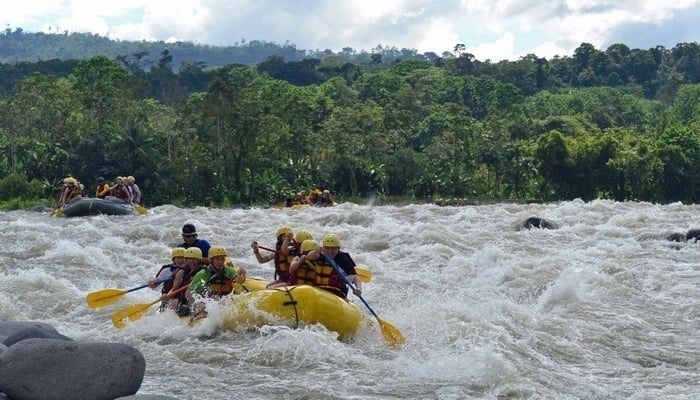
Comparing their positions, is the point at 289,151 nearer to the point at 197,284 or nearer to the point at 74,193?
the point at 74,193

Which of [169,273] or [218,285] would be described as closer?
[218,285]

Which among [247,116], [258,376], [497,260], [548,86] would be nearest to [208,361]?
[258,376]

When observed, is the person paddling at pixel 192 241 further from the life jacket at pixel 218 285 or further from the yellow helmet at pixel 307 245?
the yellow helmet at pixel 307 245

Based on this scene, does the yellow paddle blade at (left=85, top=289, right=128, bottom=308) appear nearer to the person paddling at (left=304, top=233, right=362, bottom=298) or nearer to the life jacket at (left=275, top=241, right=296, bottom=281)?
the life jacket at (left=275, top=241, right=296, bottom=281)

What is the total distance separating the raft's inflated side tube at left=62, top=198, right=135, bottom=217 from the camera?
23.2 metres

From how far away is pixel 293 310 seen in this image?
8.77 m

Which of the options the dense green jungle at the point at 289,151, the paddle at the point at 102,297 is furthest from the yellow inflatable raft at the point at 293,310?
the dense green jungle at the point at 289,151

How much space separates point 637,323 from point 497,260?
5074 millimetres

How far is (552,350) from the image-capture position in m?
8.83

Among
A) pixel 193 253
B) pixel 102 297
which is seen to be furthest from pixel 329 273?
pixel 102 297

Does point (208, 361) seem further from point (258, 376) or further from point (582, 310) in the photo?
point (582, 310)

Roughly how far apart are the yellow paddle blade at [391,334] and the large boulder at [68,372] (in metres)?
3.45

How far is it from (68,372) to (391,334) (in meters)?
3.91

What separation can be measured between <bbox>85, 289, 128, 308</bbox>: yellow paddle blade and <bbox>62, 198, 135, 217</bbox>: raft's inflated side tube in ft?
44.3
